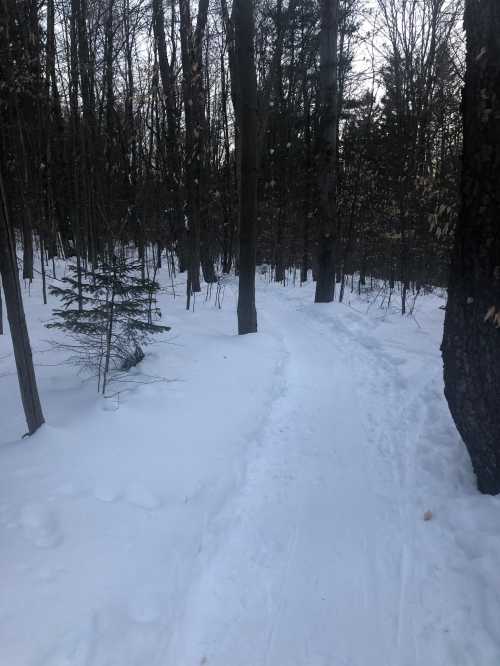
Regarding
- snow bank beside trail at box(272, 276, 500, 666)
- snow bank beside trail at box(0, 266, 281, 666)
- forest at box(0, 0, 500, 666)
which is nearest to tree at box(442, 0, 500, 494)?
forest at box(0, 0, 500, 666)

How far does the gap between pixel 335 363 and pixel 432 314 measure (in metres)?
5.39

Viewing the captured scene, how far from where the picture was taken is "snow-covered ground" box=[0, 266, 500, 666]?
2.33m

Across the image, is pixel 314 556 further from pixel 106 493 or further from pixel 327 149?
pixel 327 149

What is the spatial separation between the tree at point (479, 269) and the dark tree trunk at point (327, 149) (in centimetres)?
859

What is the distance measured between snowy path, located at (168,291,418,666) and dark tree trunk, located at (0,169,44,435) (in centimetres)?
216

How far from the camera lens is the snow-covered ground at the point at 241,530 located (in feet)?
7.63

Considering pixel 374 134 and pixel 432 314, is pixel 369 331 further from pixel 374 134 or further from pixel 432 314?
pixel 374 134

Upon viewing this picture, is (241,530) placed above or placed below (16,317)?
below

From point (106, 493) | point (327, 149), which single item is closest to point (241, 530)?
point (106, 493)

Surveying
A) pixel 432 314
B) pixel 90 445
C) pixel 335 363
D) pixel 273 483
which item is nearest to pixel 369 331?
pixel 335 363

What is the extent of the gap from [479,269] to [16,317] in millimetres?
3838

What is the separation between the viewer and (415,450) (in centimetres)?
429

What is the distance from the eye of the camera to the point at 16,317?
3.84m

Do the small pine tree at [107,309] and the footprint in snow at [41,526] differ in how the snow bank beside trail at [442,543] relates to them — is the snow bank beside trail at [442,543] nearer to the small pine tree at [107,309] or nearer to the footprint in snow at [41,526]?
the footprint in snow at [41,526]
